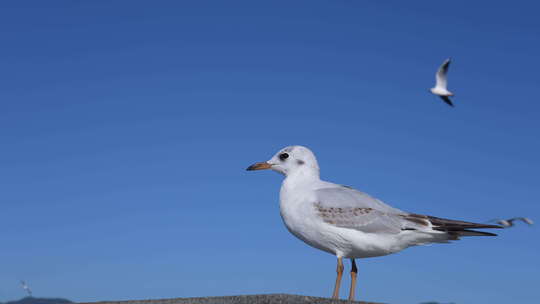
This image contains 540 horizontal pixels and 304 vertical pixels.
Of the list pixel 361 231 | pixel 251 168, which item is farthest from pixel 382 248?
pixel 251 168

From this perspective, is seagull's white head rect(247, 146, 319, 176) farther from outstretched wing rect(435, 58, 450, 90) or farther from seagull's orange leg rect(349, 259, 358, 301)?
outstretched wing rect(435, 58, 450, 90)

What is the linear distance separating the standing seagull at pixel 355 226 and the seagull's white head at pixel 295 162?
689 mm

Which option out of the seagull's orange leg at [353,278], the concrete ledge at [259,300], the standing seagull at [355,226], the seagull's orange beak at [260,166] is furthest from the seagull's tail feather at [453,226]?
the seagull's orange beak at [260,166]

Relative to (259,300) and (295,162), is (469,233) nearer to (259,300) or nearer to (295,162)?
(295,162)

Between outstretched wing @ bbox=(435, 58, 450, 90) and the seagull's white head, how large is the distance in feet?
13.2

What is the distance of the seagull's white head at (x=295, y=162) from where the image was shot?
1207 cm

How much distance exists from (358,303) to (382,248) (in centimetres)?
146

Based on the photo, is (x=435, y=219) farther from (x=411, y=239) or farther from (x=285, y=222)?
(x=285, y=222)

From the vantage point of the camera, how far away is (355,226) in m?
10.9

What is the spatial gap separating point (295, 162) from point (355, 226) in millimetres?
1875

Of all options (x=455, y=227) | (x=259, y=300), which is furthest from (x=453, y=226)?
(x=259, y=300)

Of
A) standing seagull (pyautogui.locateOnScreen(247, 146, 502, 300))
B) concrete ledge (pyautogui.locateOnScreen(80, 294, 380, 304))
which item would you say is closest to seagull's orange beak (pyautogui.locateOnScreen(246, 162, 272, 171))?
standing seagull (pyautogui.locateOnScreen(247, 146, 502, 300))

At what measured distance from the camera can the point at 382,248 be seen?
11.0 m

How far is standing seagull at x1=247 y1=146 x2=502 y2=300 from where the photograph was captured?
35.7 ft
